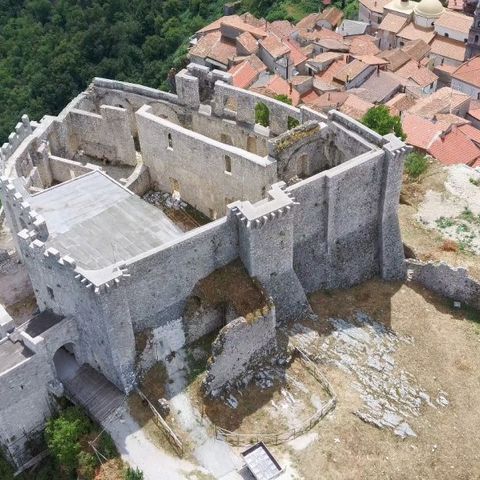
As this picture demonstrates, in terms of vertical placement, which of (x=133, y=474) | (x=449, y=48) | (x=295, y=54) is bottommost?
(x=449, y=48)

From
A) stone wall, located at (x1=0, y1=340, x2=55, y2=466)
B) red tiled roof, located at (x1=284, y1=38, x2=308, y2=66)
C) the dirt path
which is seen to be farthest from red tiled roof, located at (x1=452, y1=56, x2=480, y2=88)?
stone wall, located at (x1=0, y1=340, x2=55, y2=466)

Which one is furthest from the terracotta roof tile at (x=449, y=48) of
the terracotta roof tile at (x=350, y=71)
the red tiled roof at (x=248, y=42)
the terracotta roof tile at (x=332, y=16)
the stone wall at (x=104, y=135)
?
the stone wall at (x=104, y=135)

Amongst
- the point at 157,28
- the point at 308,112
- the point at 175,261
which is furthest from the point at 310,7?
the point at 175,261

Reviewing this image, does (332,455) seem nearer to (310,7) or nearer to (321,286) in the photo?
(321,286)

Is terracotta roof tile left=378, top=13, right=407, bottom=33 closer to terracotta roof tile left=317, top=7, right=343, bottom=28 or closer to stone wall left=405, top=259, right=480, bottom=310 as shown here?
terracotta roof tile left=317, top=7, right=343, bottom=28

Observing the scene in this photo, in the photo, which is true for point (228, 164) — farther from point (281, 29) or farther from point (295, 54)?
point (281, 29)

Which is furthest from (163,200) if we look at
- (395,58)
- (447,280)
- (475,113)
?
(395,58)
